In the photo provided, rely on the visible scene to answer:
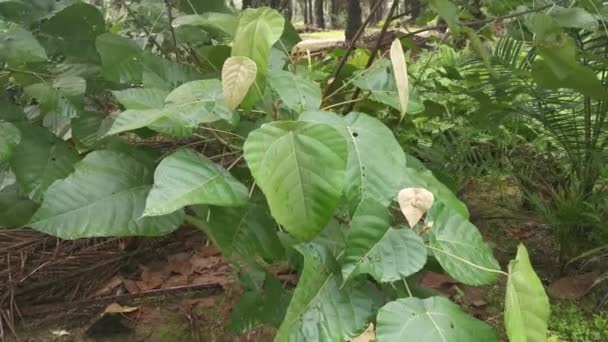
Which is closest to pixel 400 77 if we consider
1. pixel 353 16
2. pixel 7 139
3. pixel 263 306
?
pixel 263 306

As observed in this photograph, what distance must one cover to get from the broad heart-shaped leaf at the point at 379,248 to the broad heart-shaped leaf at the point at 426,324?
0.04 meters

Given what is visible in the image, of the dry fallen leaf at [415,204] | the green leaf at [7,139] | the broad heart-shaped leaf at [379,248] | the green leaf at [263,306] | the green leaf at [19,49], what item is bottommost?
the green leaf at [263,306]

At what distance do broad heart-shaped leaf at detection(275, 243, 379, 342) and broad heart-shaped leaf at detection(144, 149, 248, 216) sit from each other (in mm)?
115

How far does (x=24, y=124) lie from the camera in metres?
1.03

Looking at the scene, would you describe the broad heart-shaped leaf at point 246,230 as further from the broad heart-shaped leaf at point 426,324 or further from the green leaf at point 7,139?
the green leaf at point 7,139

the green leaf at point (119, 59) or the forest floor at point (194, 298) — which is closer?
the green leaf at point (119, 59)

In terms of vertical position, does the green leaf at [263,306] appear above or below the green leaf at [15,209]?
below

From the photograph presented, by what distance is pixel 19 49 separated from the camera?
0.94 m

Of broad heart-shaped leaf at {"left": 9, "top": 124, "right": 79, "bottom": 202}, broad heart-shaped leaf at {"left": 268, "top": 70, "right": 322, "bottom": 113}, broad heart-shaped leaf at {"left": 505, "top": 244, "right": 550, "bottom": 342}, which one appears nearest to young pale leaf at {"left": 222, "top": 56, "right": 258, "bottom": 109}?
broad heart-shaped leaf at {"left": 268, "top": 70, "right": 322, "bottom": 113}

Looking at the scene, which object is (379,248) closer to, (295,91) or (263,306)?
(295,91)

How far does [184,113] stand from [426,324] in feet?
1.36

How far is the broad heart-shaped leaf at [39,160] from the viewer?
95cm

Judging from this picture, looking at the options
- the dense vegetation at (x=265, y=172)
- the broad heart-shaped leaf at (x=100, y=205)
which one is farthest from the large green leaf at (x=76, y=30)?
the broad heart-shaped leaf at (x=100, y=205)

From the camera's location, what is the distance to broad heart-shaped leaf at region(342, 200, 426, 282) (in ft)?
2.09
